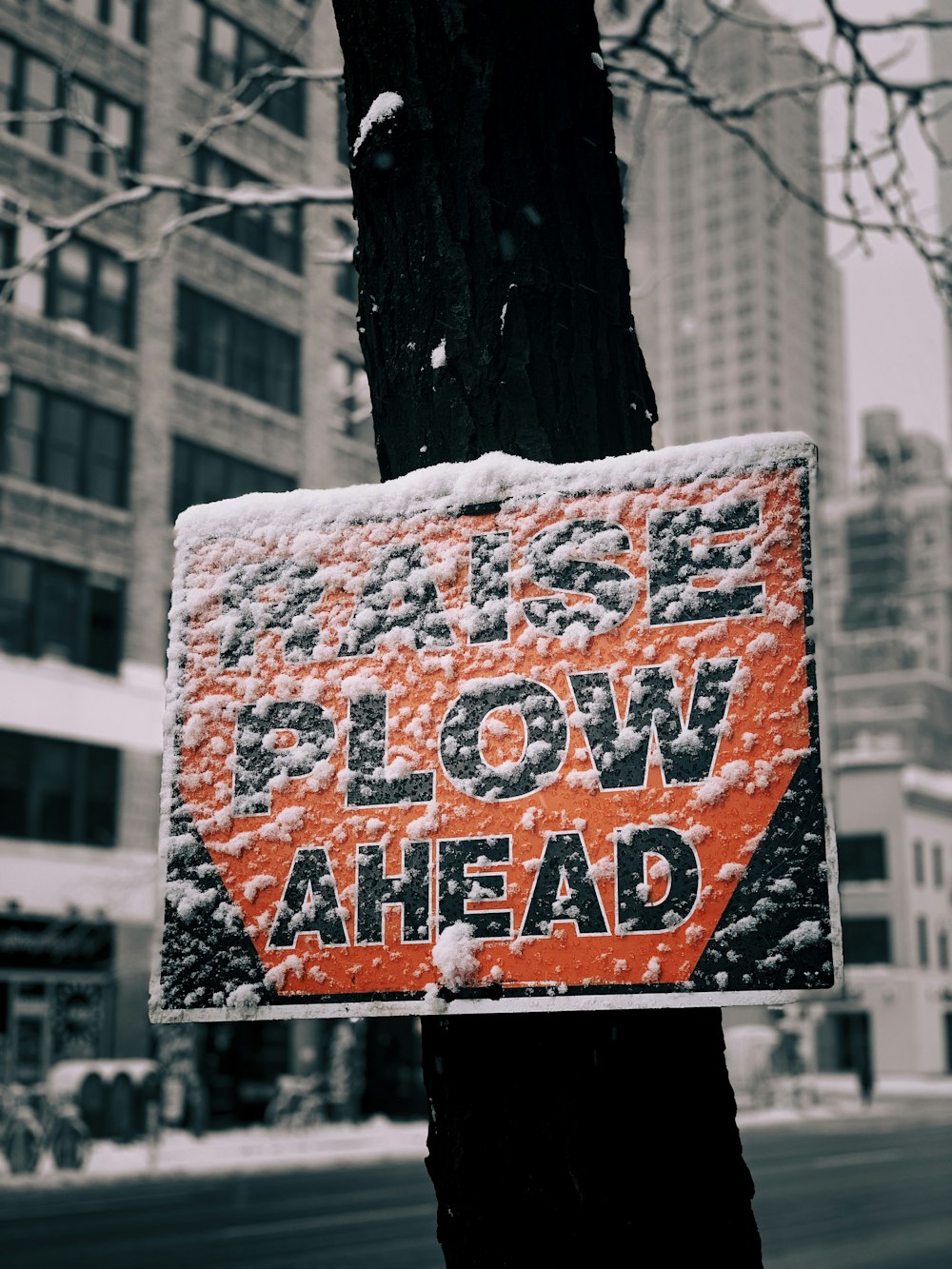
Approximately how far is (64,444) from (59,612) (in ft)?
10.5

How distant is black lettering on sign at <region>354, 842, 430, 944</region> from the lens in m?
1.61

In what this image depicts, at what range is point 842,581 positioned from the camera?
11775 cm

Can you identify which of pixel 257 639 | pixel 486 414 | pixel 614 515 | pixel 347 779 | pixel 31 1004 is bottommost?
pixel 31 1004

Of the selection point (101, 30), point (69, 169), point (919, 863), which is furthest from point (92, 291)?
point (919, 863)

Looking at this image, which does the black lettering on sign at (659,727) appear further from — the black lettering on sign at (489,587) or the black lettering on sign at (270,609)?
the black lettering on sign at (270,609)

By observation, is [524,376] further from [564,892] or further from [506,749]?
[564,892]

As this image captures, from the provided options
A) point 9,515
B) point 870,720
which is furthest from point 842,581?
point 9,515

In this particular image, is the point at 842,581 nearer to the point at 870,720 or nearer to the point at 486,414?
the point at 870,720

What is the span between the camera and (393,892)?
1.62 metres

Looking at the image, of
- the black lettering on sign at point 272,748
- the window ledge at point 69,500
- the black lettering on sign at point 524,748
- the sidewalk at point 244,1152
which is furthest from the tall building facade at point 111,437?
the black lettering on sign at point 524,748

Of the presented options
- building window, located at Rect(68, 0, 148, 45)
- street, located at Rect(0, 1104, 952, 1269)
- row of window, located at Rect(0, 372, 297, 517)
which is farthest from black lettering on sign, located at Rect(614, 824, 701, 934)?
building window, located at Rect(68, 0, 148, 45)

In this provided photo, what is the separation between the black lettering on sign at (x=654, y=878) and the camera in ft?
4.98

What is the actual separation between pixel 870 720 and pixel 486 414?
9255 cm

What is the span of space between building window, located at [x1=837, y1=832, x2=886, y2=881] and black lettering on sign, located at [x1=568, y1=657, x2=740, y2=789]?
6072cm
